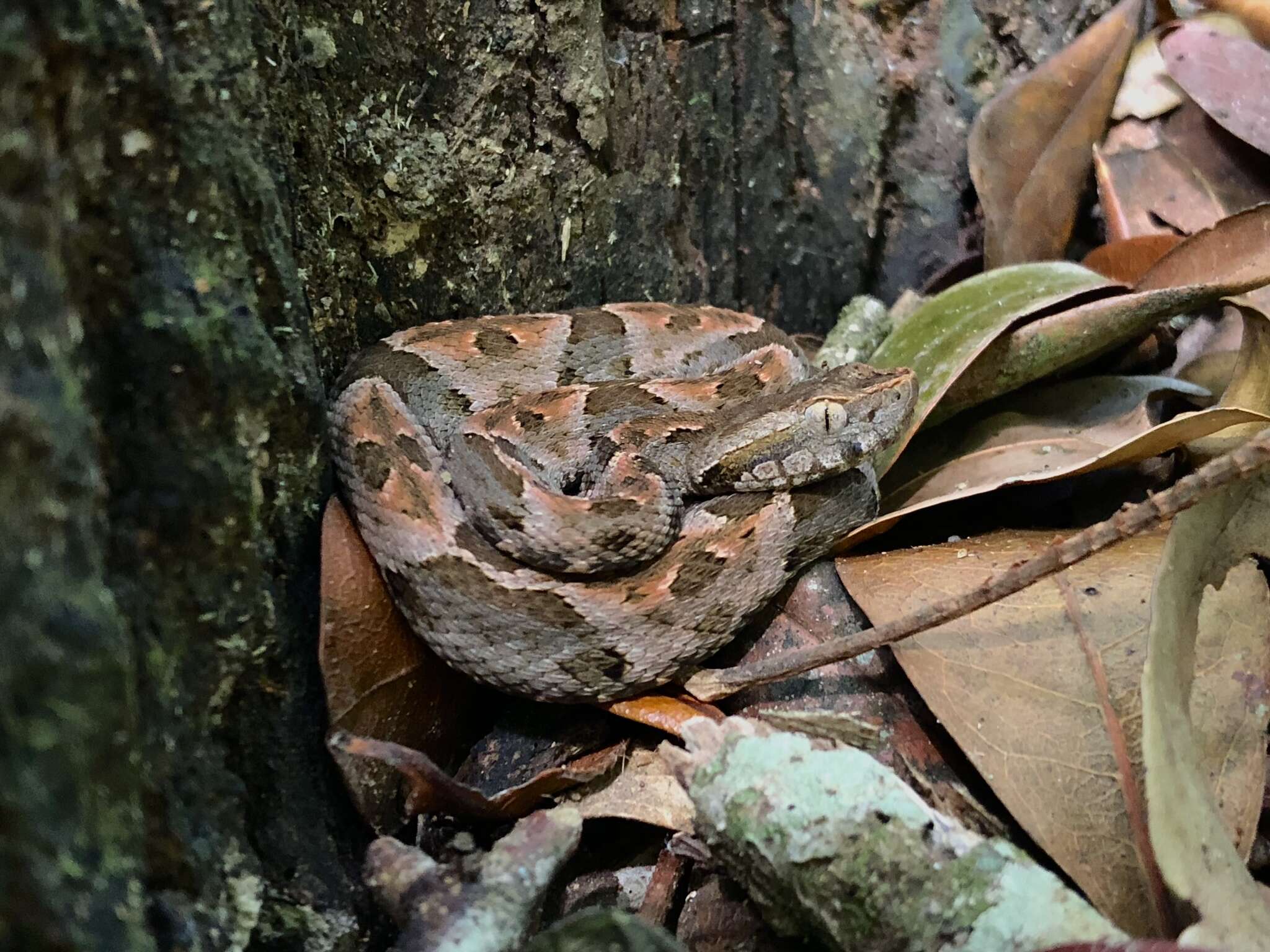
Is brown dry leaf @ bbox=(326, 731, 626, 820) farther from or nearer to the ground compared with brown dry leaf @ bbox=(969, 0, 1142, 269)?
nearer to the ground

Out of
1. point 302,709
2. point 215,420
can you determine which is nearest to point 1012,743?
point 302,709

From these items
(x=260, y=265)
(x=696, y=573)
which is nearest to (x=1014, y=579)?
(x=696, y=573)

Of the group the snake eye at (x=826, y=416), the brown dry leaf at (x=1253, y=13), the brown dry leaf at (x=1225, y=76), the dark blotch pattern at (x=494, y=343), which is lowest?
the snake eye at (x=826, y=416)

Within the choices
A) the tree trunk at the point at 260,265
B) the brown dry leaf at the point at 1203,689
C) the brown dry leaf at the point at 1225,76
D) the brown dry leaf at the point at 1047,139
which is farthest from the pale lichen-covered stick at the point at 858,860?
the brown dry leaf at the point at 1225,76

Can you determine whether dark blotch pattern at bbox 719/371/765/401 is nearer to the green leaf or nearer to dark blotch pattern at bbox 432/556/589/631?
the green leaf

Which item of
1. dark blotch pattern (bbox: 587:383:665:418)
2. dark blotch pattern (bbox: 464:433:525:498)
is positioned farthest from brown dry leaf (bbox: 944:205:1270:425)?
dark blotch pattern (bbox: 464:433:525:498)

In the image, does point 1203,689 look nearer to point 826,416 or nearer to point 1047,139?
point 826,416

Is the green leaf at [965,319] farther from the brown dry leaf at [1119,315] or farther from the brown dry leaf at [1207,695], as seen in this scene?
the brown dry leaf at [1207,695]
